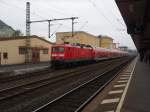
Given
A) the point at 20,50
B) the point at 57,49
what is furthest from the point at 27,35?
the point at 57,49

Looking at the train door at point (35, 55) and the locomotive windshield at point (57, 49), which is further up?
the locomotive windshield at point (57, 49)

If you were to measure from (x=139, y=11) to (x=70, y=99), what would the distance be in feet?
19.9

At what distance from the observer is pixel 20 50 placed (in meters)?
50.6

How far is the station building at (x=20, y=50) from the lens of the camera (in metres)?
47.2

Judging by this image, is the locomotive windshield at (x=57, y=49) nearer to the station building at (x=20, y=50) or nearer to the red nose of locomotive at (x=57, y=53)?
the red nose of locomotive at (x=57, y=53)

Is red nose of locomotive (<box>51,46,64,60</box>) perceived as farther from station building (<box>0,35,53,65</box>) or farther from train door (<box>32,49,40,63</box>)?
train door (<box>32,49,40,63</box>)

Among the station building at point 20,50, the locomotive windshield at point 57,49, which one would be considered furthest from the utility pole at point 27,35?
the locomotive windshield at point 57,49

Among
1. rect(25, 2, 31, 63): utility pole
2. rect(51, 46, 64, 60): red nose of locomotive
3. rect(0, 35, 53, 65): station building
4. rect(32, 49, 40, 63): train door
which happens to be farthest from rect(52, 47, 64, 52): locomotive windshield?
rect(32, 49, 40, 63): train door

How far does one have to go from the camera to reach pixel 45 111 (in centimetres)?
1172

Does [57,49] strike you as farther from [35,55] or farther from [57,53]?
[35,55]

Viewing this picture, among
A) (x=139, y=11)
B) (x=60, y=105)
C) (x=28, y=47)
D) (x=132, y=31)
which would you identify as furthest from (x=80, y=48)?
(x=60, y=105)

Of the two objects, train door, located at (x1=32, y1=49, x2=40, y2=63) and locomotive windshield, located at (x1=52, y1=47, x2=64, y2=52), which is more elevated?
locomotive windshield, located at (x1=52, y1=47, x2=64, y2=52)

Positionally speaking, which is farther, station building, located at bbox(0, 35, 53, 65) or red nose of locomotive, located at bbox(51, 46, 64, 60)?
station building, located at bbox(0, 35, 53, 65)

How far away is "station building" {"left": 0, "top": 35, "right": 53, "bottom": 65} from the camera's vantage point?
4719cm
